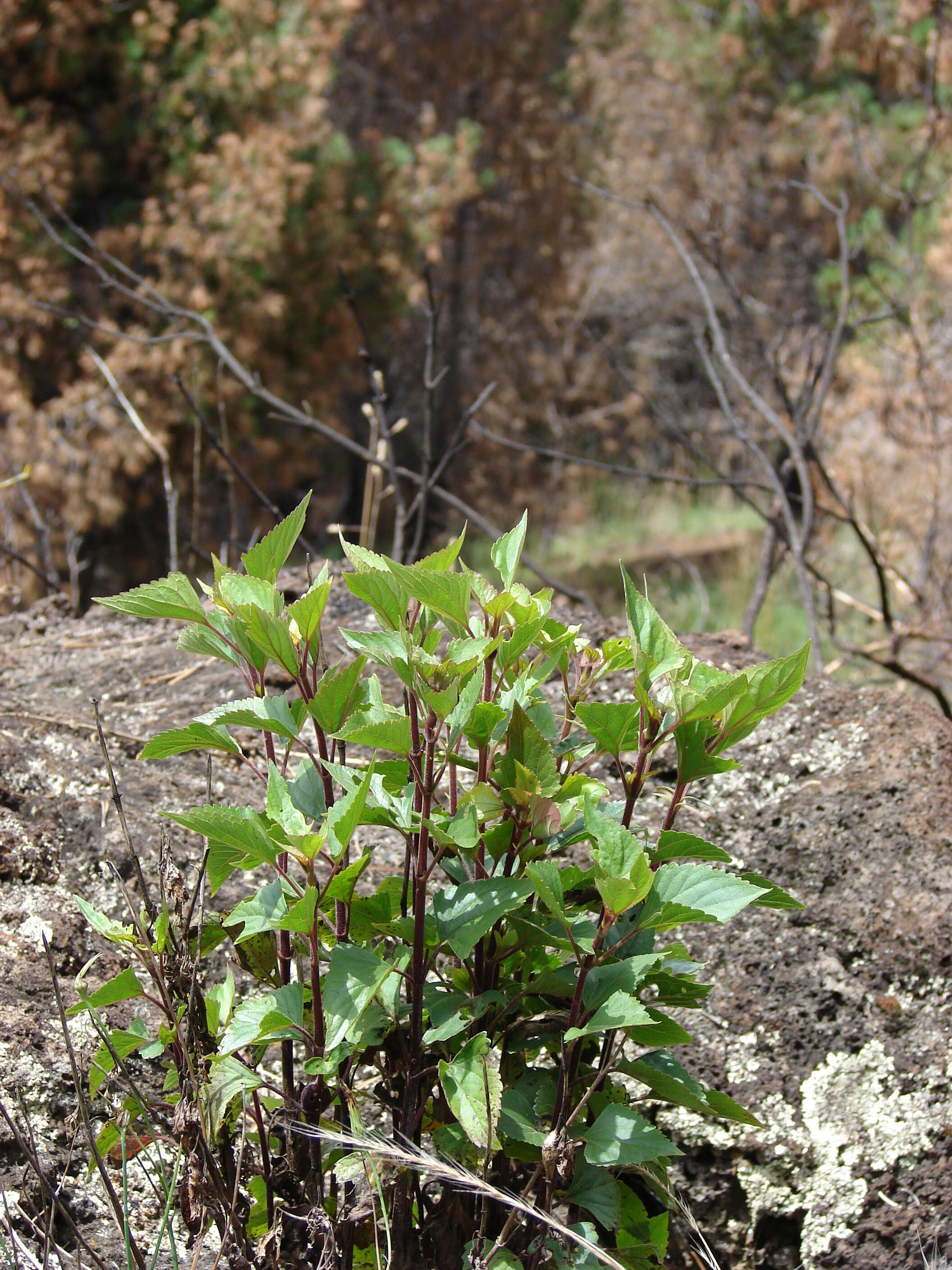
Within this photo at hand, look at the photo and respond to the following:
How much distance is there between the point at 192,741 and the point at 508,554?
1.08 feet

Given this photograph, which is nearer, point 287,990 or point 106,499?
point 287,990

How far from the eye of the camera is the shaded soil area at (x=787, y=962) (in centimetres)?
129

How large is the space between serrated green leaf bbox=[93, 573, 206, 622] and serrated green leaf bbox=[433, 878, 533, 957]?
0.34 m

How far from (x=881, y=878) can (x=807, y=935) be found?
0.42ft

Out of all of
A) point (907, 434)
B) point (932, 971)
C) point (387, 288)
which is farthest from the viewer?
Result: point (387, 288)

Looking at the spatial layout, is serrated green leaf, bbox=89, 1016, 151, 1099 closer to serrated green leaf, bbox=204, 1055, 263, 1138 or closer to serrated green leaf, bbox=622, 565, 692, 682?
serrated green leaf, bbox=204, 1055, 263, 1138

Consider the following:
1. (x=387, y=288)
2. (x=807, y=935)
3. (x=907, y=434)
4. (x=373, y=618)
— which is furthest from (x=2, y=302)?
(x=807, y=935)

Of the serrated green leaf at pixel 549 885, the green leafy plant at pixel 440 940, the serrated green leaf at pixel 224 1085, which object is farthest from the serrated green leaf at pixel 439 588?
the serrated green leaf at pixel 224 1085

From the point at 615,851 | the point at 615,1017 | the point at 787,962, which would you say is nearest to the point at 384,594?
the point at 615,851

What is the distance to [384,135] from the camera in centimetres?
903

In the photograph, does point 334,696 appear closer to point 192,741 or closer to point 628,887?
point 192,741

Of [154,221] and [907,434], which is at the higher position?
[154,221]

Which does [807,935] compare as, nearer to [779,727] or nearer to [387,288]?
[779,727]

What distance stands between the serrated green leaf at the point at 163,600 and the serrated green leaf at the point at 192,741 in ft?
0.32
